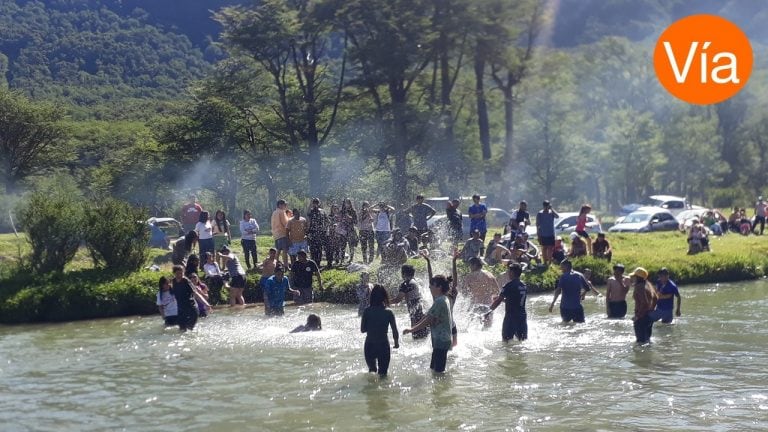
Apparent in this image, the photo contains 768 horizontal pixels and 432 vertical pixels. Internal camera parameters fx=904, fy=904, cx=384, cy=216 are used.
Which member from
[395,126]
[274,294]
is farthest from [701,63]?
[274,294]

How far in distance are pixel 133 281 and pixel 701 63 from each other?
6087cm

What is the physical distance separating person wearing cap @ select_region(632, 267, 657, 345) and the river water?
0.36 m

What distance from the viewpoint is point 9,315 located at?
809 inches

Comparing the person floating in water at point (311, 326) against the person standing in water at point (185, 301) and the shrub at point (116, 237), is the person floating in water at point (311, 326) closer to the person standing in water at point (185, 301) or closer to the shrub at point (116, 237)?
the person standing in water at point (185, 301)

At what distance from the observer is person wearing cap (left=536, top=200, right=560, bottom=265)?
24.7 metres

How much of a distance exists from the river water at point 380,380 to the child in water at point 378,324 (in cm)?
47

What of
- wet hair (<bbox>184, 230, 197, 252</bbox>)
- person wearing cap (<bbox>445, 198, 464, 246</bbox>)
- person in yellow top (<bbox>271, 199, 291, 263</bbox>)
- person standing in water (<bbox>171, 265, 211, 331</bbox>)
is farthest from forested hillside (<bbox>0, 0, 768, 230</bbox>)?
person standing in water (<bbox>171, 265, 211, 331</bbox>)

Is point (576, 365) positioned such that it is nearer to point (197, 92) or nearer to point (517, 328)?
point (517, 328)

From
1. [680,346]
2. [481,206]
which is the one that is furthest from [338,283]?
[680,346]

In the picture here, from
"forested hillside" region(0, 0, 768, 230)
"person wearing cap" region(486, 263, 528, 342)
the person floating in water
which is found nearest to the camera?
"person wearing cap" region(486, 263, 528, 342)

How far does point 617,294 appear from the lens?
17906 millimetres

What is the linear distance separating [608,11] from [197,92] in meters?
148

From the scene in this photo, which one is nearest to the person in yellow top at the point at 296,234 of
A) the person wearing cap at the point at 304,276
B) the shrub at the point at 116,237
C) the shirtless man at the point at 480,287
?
the person wearing cap at the point at 304,276

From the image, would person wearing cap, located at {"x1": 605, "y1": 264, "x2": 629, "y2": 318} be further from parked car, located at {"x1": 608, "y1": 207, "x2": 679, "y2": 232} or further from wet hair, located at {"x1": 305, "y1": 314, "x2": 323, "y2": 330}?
parked car, located at {"x1": 608, "y1": 207, "x2": 679, "y2": 232}
